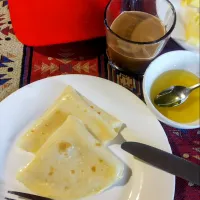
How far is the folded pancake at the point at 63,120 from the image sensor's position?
0.67m

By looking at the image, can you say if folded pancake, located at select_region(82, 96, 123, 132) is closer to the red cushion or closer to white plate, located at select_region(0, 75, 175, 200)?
white plate, located at select_region(0, 75, 175, 200)

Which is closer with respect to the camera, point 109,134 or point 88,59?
point 109,134

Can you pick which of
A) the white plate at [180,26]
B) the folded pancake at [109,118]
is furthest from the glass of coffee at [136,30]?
the folded pancake at [109,118]

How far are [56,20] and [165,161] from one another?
0.37 meters

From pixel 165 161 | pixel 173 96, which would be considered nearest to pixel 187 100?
pixel 173 96

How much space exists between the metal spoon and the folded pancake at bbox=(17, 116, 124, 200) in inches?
6.1

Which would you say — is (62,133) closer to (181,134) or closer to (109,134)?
(109,134)

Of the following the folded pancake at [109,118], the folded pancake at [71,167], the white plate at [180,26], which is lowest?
the folded pancake at [71,167]

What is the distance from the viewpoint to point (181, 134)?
73 centimetres

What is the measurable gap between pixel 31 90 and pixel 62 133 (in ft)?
0.41

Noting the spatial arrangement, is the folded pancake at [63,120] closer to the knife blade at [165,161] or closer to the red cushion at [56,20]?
the knife blade at [165,161]

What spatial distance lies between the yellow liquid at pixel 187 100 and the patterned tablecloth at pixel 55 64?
0.04 m

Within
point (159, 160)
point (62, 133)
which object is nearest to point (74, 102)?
point (62, 133)

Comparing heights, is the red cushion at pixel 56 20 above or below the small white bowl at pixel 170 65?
above
